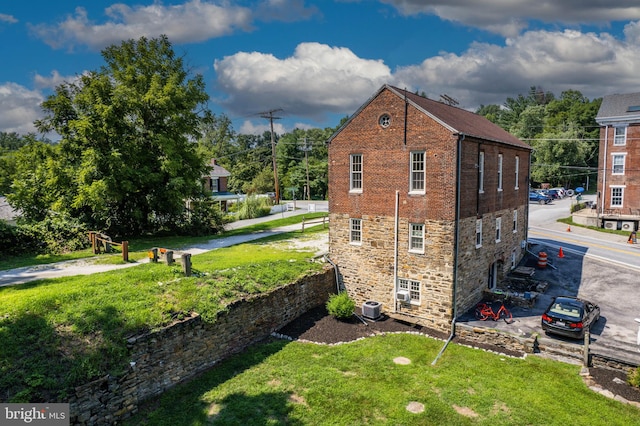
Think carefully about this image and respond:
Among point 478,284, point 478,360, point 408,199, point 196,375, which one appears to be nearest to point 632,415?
point 478,360

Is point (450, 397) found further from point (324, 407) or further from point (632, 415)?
point (632, 415)

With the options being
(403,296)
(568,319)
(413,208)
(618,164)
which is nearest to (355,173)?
(413,208)

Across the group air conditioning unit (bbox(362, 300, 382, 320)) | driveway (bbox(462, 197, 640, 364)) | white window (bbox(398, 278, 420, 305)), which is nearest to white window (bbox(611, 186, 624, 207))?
driveway (bbox(462, 197, 640, 364))

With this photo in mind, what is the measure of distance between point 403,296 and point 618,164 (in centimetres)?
3310

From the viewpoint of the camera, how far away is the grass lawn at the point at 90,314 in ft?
34.5

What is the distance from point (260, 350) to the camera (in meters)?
15.7

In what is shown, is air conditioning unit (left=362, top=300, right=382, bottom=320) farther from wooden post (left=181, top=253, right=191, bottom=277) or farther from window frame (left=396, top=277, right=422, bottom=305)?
wooden post (left=181, top=253, right=191, bottom=277)

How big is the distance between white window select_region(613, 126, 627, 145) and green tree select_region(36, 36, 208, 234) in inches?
1531

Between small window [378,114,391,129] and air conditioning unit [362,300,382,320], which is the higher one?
small window [378,114,391,129]

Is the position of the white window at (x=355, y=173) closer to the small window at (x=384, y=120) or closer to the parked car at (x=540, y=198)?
the small window at (x=384, y=120)

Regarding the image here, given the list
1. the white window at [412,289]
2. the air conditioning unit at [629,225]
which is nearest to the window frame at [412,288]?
the white window at [412,289]

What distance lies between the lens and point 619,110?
1510 inches

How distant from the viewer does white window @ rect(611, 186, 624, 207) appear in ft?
126

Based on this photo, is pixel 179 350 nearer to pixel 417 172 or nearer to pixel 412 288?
pixel 412 288
